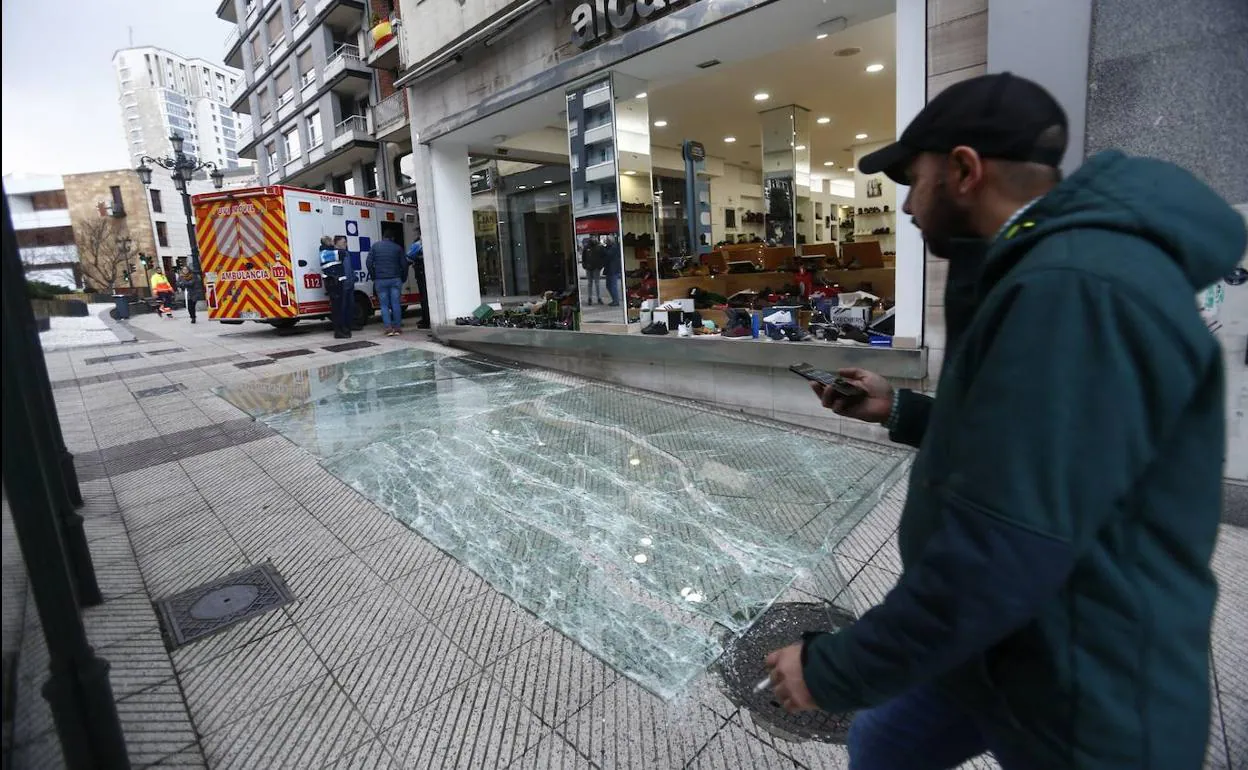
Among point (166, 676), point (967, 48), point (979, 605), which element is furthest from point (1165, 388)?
point (967, 48)

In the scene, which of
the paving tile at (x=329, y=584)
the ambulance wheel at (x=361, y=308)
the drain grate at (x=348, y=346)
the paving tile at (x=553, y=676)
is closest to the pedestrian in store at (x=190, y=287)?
the ambulance wheel at (x=361, y=308)

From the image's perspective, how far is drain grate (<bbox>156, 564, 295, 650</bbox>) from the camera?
2748 mm

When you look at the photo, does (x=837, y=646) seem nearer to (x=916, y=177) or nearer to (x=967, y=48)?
(x=916, y=177)

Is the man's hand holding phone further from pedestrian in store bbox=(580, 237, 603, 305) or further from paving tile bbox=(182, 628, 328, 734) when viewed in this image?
pedestrian in store bbox=(580, 237, 603, 305)

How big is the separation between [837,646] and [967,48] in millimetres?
4932

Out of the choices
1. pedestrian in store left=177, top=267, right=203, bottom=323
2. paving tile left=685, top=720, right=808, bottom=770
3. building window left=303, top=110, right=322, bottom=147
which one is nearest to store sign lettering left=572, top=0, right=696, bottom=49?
paving tile left=685, top=720, right=808, bottom=770

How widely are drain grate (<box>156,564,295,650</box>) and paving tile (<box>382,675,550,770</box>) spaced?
1.18 meters

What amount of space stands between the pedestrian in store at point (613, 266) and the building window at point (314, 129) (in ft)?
70.8

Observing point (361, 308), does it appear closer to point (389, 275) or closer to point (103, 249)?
point (389, 275)

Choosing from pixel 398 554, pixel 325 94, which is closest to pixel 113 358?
pixel 398 554

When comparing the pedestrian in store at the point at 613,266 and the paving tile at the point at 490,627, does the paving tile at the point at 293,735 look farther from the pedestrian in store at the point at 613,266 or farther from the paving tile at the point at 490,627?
the pedestrian in store at the point at 613,266

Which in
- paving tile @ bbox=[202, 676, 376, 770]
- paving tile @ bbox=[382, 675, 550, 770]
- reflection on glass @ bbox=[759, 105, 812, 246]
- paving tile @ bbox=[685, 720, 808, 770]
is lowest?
paving tile @ bbox=[685, 720, 808, 770]

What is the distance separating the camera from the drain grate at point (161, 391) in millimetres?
7684

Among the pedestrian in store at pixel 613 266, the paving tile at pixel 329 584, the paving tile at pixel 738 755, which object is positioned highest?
the pedestrian in store at pixel 613 266
